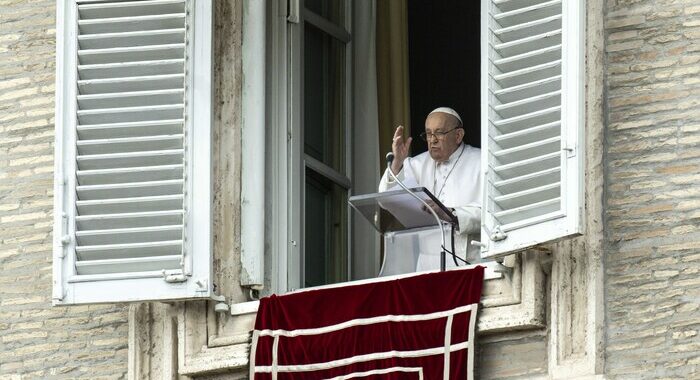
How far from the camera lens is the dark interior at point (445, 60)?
17297 millimetres

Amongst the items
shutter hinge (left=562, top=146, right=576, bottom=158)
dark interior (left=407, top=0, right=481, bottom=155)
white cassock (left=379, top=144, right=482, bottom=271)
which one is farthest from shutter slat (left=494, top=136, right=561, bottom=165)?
dark interior (left=407, top=0, right=481, bottom=155)

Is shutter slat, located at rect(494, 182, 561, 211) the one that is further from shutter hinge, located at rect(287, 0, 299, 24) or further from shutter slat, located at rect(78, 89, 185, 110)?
shutter hinge, located at rect(287, 0, 299, 24)

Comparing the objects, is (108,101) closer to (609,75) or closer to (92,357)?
(92,357)

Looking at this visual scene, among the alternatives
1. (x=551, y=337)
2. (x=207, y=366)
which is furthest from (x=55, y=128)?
(x=551, y=337)

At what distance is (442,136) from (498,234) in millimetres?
1634

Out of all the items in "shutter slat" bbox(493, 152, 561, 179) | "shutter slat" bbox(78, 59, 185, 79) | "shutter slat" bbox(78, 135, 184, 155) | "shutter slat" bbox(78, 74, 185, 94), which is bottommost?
"shutter slat" bbox(493, 152, 561, 179)

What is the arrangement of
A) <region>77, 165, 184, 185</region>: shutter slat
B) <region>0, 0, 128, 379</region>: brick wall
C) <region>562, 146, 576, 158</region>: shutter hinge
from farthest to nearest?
1. <region>0, 0, 128, 379</region>: brick wall
2. <region>77, 165, 184, 185</region>: shutter slat
3. <region>562, 146, 576, 158</region>: shutter hinge

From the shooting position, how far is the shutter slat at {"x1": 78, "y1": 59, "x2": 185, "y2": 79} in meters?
14.0

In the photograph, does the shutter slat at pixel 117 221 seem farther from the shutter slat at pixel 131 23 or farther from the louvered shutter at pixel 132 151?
the shutter slat at pixel 131 23

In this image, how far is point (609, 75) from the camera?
13258mm

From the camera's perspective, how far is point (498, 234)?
13188mm

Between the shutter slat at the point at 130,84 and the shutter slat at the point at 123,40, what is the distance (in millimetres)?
→ 151

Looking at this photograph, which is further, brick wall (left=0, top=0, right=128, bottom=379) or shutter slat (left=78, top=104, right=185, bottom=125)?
brick wall (left=0, top=0, right=128, bottom=379)

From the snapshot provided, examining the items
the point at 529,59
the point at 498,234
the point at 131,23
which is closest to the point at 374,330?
the point at 498,234
